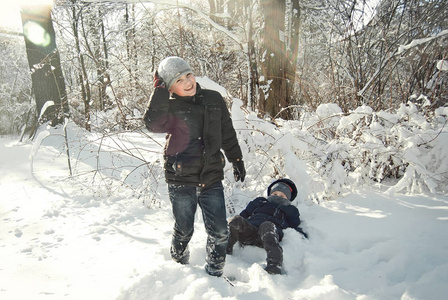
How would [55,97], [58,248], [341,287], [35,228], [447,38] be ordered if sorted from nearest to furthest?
[341,287] → [58,248] → [35,228] → [447,38] → [55,97]

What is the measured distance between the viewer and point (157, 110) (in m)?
1.69

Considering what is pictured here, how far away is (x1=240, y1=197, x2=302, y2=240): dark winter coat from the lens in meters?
2.38

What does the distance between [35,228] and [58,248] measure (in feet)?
1.76

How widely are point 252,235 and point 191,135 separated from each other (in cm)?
106

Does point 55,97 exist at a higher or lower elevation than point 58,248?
higher

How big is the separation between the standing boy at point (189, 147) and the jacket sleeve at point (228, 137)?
51mm

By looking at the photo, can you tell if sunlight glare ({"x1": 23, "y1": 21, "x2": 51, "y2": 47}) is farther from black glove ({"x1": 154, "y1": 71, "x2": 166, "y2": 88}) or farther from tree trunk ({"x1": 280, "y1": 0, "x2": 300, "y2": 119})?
black glove ({"x1": 154, "y1": 71, "x2": 166, "y2": 88})

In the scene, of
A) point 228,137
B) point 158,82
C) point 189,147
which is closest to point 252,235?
point 228,137

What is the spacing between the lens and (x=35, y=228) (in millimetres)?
2500

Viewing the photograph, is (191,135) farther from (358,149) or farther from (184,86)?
(358,149)

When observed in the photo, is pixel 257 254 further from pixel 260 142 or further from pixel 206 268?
pixel 260 142

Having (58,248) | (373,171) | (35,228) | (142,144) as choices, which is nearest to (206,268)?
(58,248)

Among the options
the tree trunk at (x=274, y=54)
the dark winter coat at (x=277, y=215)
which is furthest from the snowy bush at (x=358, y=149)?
the tree trunk at (x=274, y=54)

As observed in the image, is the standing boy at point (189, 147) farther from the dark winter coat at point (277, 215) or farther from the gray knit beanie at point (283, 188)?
the gray knit beanie at point (283, 188)
